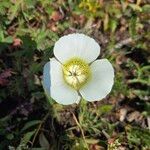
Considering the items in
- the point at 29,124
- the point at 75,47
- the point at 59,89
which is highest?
the point at 75,47

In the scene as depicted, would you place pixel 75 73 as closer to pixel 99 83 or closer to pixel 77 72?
pixel 77 72

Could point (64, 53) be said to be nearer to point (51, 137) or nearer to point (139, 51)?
point (51, 137)

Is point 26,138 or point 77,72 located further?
point 26,138

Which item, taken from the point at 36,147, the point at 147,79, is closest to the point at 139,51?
the point at 147,79

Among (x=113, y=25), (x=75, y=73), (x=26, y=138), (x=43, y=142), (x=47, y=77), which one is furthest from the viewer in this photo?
(x=113, y=25)

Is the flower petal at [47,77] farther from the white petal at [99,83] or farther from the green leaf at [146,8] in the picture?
the green leaf at [146,8]

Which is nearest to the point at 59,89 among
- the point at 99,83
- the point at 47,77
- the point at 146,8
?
the point at 47,77

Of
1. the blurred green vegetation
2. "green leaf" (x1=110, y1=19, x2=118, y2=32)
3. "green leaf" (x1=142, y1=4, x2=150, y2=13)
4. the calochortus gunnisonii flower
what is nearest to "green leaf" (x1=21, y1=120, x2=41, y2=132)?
the blurred green vegetation

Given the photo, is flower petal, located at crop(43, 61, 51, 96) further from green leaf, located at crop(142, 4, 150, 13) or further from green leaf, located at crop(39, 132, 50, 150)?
green leaf, located at crop(142, 4, 150, 13)
